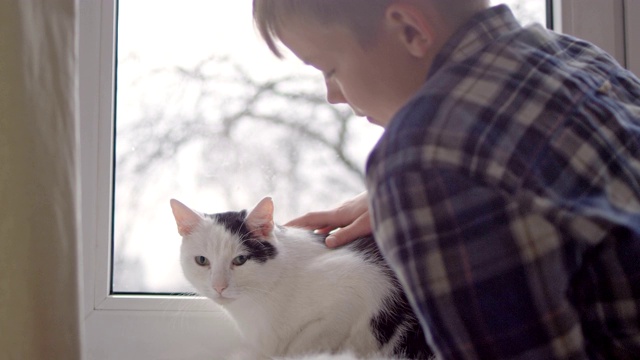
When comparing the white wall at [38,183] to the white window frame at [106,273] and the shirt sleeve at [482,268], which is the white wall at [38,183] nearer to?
the shirt sleeve at [482,268]

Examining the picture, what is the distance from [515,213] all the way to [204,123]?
882 mm

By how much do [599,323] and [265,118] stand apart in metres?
0.87

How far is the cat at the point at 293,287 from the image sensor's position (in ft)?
3.44

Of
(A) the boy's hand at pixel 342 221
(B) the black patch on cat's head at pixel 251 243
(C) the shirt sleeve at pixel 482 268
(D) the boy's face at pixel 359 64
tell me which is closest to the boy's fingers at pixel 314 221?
(A) the boy's hand at pixel 342 221

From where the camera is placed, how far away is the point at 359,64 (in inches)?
36.3

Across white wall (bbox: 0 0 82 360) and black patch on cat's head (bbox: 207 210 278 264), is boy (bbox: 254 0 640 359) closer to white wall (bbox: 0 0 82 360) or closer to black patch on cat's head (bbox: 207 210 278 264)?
white wall (bbox: 0 0 82 360)

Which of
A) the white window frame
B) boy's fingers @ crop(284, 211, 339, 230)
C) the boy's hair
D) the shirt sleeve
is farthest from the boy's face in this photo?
the white window frame

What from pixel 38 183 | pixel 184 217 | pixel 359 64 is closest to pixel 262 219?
pixel 184 217

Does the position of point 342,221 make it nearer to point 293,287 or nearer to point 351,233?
point 351,233

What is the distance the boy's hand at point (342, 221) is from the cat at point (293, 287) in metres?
0.02

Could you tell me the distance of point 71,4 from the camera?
800 millimetres

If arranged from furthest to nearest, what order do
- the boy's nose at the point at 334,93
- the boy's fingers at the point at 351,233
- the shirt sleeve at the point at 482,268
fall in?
1. the boy's fingers at the point at 351,233
2. the boy's nose at the point at 334,93
3. the shirt sleeve at the point at 482,268

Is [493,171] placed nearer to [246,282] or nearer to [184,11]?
[246,282]

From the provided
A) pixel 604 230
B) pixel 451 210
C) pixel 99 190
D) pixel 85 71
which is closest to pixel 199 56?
pixel 85 71
